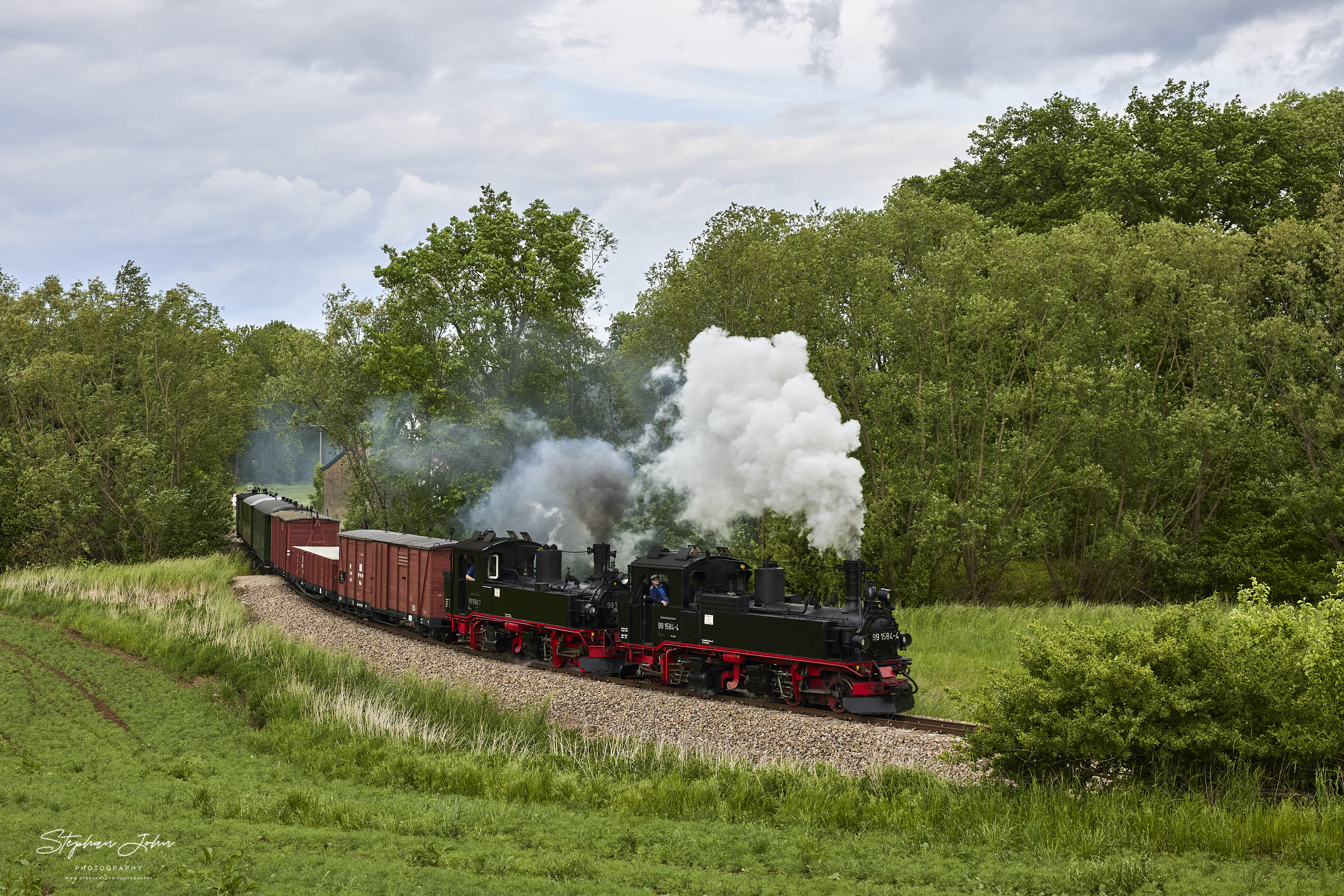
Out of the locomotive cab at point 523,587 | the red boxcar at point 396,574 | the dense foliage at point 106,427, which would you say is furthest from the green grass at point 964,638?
the dense foliage at point 106,427

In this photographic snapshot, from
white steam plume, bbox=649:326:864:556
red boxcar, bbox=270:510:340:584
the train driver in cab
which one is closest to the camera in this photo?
the train driver in cab

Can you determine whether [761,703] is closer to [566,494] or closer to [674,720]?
[674,720]

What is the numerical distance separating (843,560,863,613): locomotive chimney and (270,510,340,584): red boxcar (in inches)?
999

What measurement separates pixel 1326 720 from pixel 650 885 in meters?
8.15

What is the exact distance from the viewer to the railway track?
16.5 meters

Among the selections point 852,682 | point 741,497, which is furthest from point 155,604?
point 852,682

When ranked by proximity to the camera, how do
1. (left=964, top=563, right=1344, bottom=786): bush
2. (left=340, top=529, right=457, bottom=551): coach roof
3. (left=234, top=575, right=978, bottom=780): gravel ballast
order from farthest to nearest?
(left=340, top=529, right=457, bottom=551): coach roof, (left=234, top=575, right=978, bottom=780): gravel ballast, (left=964, top=563, right=1344, bottom=786): bush

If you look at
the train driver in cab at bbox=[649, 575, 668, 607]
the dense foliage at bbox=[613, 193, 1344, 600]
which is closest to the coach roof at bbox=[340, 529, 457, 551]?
the train driver in cab at bbox=[649, 575, 668, 607]

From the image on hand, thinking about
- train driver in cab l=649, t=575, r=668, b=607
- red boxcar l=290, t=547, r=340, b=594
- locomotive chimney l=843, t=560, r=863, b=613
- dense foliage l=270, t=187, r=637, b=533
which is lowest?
red boxcar l=290, t=547, r=340, b=594

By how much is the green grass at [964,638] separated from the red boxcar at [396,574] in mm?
12401

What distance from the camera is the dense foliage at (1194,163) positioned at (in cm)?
3884

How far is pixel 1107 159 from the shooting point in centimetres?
4050

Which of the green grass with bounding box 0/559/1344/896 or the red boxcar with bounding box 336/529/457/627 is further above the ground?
the red boxcar with bounding box 336/529/457/627

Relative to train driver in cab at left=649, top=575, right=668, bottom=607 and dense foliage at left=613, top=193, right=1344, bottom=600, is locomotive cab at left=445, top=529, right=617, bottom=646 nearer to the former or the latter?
train driver in cab at left=649, top=575, right=668, bottom=607
